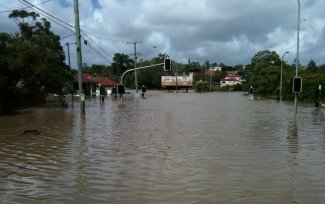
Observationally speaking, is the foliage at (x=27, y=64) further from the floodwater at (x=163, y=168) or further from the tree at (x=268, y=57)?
the tree at (x=268, y=57)

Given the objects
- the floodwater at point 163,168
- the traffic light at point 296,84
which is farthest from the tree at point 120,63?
the floodwater at point 163,168

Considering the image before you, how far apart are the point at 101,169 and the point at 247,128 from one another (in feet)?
41.4

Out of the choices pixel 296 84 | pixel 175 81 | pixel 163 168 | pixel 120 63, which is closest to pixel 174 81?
pixel 175 81

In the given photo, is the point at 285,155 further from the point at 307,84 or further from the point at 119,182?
the point at 307,84

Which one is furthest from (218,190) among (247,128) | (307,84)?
(307,84)

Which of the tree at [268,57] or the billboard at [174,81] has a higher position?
the tree at [268,57]

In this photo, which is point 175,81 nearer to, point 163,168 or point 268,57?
point 268,57

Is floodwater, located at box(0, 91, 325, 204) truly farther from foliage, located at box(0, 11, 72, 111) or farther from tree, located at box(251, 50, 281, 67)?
tree, located at box(251, 50, 281, 67)

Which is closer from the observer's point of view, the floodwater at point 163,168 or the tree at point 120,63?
the floodwater at point 163,168

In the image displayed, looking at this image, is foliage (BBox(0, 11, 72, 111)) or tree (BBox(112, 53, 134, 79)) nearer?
foliage (BBox(0, 11, 72, 111))

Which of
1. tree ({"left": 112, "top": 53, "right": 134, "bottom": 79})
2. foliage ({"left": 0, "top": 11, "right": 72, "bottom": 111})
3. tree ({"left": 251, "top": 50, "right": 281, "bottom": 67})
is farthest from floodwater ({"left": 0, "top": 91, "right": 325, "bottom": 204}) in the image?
tree ({"left": 112, "top": 53, "right": 134, "bottom": 79})

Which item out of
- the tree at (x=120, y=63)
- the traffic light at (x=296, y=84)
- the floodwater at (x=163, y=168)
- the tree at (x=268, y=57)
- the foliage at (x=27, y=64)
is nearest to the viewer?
the floodwater at (x=163, y=168)

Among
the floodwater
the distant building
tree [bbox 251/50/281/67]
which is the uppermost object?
tree [bbox 251/50/281/67]

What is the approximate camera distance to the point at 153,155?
1401 centimetres
